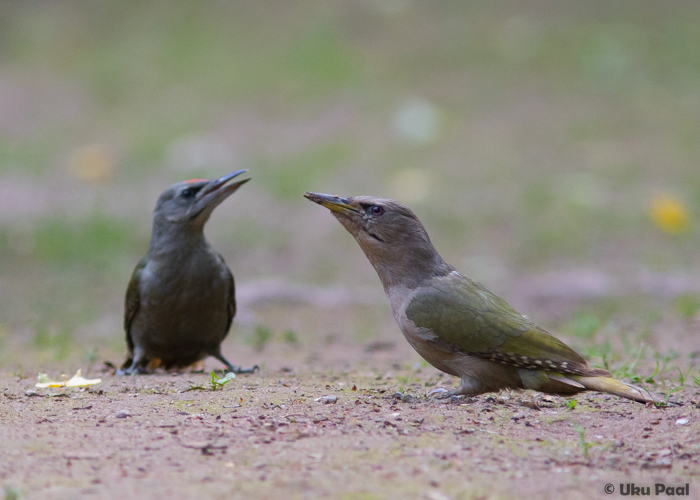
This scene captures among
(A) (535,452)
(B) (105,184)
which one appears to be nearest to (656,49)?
(B) (105,184)

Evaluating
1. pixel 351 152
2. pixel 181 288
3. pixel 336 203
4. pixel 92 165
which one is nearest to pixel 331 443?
pixel 336 203

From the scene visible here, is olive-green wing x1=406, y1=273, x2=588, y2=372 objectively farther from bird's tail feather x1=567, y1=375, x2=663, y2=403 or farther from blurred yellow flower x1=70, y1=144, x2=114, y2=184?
blurred yellow flower x1=70, y1=144, x2=114, y2=184

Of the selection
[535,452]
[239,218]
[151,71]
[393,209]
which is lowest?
[535,452]

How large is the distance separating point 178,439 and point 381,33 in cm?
1441

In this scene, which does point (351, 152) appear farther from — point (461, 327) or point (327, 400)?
point (327, 400)

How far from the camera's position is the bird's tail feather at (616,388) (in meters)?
3.96

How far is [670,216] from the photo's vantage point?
9625 mm

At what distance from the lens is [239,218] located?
10555mm

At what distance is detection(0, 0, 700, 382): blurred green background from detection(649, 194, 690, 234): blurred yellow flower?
0.03 m

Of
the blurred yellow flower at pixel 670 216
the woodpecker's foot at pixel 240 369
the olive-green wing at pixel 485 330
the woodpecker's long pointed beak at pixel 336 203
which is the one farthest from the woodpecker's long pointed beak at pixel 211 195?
the blurred yellow flower at pixel 670 216

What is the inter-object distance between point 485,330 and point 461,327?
0.12m

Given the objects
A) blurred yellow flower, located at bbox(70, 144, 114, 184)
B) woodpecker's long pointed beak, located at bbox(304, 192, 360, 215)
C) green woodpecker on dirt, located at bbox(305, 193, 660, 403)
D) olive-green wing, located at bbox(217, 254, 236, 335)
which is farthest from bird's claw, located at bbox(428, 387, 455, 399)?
blurred yellow flower, located at bbox(70, 144, 114, 184)

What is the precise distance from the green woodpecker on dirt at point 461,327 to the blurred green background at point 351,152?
39.5 inches

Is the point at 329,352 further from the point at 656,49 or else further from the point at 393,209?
the point at 656,49
